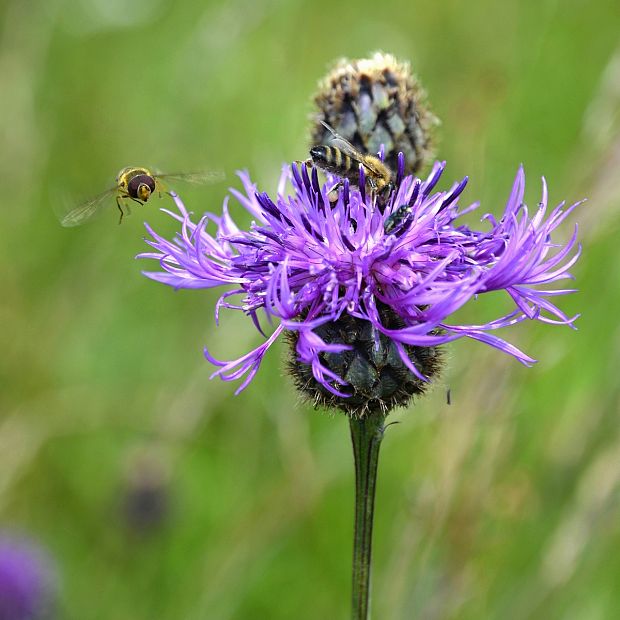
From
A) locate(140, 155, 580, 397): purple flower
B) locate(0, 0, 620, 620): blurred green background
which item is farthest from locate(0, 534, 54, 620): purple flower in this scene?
locate(140, 155, 580, 397): purple flower

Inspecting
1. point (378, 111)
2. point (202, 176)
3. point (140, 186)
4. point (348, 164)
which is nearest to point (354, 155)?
point (348, 164)

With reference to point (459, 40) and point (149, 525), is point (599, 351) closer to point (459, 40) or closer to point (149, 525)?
point (149, 525)

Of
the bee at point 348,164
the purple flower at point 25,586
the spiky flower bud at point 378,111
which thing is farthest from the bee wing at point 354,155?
the purple flower at point 25,586

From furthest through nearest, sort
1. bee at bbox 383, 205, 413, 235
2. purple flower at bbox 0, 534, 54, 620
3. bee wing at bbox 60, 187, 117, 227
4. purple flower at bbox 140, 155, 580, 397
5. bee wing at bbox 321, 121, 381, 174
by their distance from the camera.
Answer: purple flower at bbox 0, 534, 54, 620, bee wing at bbox 60, 187, 117, 227, bee wing at bbox 321, 121, 381, 174, bee at bbox 383, 205, 413, 235, purple flower at bbox 140, 155, 580, 397

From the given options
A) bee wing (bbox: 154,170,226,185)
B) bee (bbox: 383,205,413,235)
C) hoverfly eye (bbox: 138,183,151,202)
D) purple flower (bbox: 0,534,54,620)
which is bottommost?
purple flower (bbox: 0,534,54,620)

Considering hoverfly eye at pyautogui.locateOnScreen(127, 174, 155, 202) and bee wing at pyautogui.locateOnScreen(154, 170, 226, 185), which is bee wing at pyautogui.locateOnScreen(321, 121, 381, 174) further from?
hoverfly eye at pyautogui.locateOnScreen(127, 174, 155, 202)

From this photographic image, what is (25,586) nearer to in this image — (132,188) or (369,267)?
(132,188)
